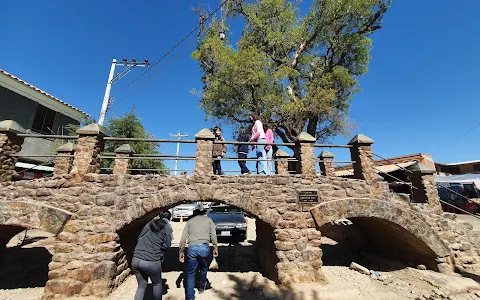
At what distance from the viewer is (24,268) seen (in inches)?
270

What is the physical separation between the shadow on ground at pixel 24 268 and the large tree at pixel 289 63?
10.3 meters

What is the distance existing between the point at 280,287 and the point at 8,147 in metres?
7.48

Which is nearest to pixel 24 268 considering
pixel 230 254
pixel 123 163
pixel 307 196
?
pixel 123 163

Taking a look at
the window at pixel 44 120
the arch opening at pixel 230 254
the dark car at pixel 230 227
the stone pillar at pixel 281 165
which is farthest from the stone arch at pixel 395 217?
the window at pixel 44 120

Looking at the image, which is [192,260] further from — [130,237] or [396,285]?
[396,285]

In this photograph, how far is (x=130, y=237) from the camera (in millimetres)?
6246

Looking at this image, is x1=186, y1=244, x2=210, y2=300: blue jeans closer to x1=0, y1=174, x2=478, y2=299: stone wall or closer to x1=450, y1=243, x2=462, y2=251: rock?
x1=0, y1=174, x2=478, y2=299: stone wall

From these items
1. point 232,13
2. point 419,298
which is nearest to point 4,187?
point 419,298

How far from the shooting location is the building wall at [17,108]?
11.2 meters

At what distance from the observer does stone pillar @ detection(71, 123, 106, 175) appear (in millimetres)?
5387

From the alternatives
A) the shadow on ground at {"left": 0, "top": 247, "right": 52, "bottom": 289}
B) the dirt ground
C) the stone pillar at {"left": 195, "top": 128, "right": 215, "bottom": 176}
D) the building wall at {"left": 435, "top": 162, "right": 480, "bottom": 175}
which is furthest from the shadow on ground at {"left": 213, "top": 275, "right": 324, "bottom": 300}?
the building wall at {"left": 435, "top": 162, "right": 480, "bottom": 175}

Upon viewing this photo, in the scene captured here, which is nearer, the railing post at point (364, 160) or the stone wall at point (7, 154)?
the stone wall at point (7, 154)

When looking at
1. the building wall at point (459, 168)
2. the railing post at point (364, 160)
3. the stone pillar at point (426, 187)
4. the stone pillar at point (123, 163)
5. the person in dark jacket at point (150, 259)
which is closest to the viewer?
the person in dark jacket at point (150, 259)

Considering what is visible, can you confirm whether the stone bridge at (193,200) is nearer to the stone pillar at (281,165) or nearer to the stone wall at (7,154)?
the stone wall at (7,154)
